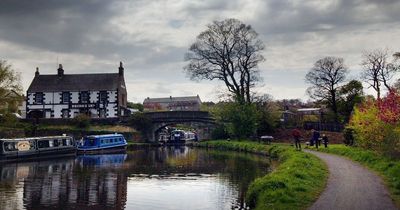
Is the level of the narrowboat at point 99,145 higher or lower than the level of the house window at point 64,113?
lower

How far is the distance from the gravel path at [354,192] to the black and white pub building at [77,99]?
53863 millimetres

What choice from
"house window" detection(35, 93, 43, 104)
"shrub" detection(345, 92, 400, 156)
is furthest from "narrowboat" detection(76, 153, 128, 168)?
"house window" detection(35, 93, 43, 104)

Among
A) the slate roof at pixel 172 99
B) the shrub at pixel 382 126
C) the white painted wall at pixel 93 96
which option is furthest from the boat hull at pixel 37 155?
the slate roof at pixel 172 99

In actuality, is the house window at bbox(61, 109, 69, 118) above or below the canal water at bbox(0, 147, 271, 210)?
above

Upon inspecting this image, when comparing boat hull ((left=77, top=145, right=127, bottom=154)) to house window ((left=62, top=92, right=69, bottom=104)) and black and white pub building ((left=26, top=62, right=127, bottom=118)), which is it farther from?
house window ((left=62, top=92, right=69, bottom=104))

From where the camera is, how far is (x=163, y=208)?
56.5 ft

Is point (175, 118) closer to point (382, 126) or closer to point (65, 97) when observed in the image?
point (65, 97)

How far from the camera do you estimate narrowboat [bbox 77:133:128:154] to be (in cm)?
5291

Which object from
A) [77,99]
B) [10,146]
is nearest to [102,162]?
[10,146]

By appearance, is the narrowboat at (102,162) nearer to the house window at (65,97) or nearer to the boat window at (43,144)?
the boat window at (43,144)

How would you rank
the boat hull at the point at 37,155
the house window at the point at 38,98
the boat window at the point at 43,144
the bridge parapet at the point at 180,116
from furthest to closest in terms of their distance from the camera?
the house window at the point at 38,98, the bridge parapet at the point at 180,116, the boat window at the point at 43,144, the boat hull at the point at 37,155

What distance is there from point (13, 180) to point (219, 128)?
1627 inches

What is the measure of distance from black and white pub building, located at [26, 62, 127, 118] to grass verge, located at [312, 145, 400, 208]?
46652 mm

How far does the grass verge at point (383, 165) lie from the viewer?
16.2m
